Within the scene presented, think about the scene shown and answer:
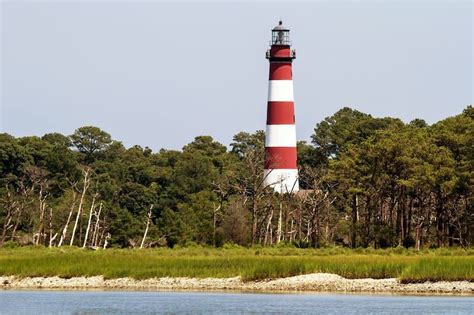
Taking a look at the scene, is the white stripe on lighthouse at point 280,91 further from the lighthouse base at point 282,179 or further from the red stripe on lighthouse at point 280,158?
the lighthouse base at point 282,179

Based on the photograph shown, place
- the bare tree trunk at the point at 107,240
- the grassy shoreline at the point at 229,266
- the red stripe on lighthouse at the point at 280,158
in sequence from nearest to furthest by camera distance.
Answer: the grassy shoreline at the point at 229,266, the bare tree trunk at the point at 107,240, the red stripe on lighthouse at the point at 280,158

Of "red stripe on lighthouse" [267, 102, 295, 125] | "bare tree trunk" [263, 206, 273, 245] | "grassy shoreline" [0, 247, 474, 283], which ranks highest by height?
"red stripe on lighthouse" [267, 102, 295, 125]

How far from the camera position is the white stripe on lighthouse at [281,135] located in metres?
79.4

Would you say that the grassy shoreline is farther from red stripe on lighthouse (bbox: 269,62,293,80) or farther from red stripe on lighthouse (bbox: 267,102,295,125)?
red stripe on lighthouse (bbox: 269,62,293,80)

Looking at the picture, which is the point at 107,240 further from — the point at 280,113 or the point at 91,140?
the point at 91,140

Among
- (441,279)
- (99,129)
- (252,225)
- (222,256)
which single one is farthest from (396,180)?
(99,129)

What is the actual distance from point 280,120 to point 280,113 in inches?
15.8

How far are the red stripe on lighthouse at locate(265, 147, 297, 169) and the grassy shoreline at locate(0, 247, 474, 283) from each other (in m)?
16.8

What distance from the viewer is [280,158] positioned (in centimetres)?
7981

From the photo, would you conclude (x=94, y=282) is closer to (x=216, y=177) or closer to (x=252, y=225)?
(x=252, y=225)

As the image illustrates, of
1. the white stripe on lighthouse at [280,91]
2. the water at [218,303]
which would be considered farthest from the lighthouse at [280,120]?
the water at [218,303]

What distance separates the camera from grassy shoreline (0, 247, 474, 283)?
54406 millimetres

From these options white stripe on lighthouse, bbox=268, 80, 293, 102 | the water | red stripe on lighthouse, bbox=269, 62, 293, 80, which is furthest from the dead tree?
the water

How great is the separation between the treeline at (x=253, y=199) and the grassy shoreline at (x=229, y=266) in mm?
11557
